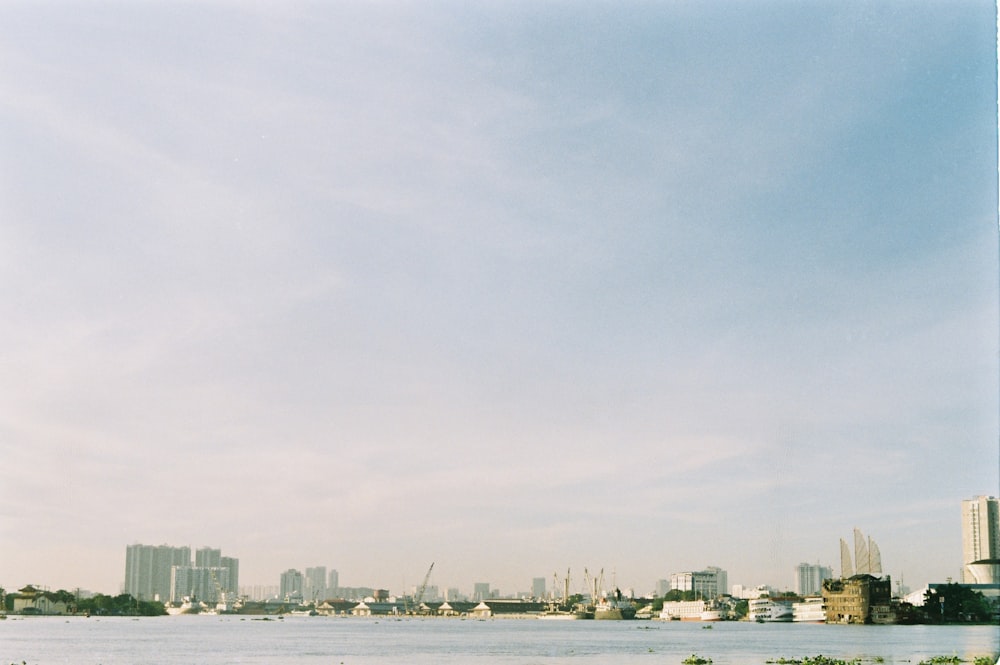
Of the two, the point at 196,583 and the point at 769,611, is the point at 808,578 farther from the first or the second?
the point at 196,583

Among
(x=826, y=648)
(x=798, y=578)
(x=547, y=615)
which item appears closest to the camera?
(x=826, y=648)

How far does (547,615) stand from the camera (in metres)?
90.7

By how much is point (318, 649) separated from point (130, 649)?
603cm

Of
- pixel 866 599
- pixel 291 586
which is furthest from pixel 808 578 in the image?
pixel 291 586

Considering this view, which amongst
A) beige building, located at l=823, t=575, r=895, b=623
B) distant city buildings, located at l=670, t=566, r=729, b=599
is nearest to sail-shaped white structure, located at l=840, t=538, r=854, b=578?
beige building, located at l=823, t=575, r=895, b=623

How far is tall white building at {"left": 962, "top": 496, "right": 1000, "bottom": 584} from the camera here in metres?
31.5

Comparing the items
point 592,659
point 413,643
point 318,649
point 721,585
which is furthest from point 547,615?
point 592,659

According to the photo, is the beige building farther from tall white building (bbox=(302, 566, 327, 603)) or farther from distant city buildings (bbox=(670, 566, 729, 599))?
tall white building (bbox=(302, 566, 327, 603))

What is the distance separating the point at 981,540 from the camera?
43.2 meters

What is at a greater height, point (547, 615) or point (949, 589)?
point (949, 589)

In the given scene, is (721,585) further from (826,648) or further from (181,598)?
(826,648)

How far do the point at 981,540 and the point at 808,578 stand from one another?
35.7 metres

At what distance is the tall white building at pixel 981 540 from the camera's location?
31.5 metres

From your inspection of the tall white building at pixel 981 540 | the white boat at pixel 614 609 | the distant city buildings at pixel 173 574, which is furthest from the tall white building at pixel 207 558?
the tall white building at pixel 981 540
